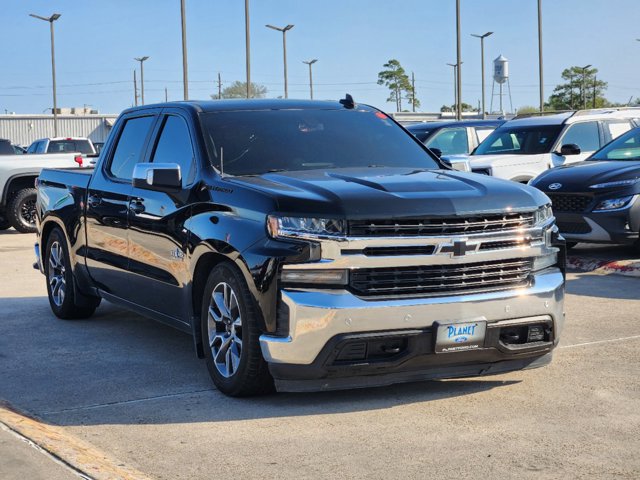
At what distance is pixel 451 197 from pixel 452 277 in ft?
1.47

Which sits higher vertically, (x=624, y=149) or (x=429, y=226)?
(x=624, y=149)

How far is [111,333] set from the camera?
8172 mm

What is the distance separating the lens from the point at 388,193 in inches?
219

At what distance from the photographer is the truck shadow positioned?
5590 millimetres

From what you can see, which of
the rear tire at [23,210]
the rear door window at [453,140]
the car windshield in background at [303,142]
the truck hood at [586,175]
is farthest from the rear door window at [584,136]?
the rear tire at [23,210]

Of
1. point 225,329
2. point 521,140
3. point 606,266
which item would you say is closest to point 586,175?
point 606,266

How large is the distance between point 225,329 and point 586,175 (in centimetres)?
682

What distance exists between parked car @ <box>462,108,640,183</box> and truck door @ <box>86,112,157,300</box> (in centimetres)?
774

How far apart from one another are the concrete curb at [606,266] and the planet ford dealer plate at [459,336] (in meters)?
5.52

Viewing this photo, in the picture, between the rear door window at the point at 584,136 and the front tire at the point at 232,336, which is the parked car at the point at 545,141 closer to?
the rear door window at the point at 584,136

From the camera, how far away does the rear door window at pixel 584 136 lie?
49.5ft

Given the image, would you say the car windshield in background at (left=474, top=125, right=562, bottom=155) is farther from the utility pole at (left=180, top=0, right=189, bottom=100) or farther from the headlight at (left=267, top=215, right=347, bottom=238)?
the utility pole at (left=180, top=0, right=189, bottom=100)

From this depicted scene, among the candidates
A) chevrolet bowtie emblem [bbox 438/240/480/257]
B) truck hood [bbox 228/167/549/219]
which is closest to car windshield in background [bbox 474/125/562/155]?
truck hood [bbox 228/167/549/219]

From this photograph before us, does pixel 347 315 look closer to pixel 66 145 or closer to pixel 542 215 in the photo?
pixel 542 215
